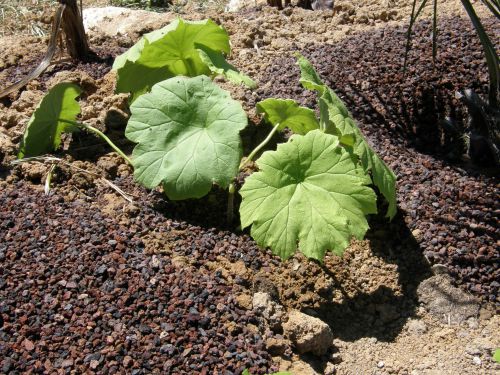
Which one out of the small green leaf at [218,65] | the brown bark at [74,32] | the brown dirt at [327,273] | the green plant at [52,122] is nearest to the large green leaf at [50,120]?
the green plant at [52,122]

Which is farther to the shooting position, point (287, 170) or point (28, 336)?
point (287, 170)

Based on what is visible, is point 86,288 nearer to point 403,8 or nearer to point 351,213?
point 351,213

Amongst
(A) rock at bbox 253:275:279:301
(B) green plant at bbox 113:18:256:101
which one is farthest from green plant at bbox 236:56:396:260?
(B) green plant at bbox 113:18:256:101

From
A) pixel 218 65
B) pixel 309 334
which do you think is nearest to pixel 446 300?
pixel 309 334

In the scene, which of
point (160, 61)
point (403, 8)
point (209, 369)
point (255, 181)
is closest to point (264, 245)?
point (255, 181)

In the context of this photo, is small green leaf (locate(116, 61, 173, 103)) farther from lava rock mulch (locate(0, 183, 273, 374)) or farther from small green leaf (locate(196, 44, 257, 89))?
lava rock mulch (locate(0, 183, 273, 374))

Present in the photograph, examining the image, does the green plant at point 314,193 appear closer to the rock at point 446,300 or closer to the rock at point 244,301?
the rock at point 244,301
